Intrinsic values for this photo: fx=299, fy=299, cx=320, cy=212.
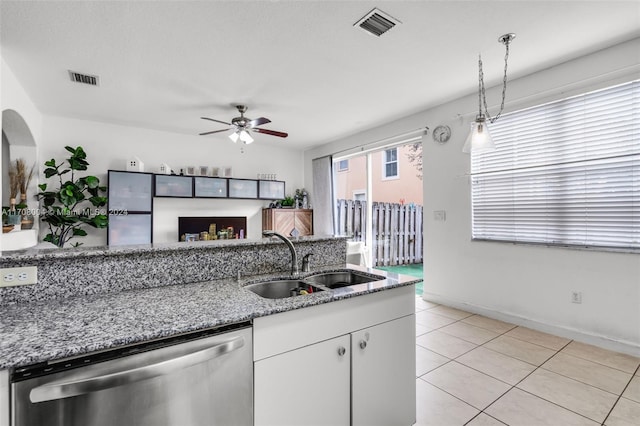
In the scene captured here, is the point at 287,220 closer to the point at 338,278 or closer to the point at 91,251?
the point at 338,278

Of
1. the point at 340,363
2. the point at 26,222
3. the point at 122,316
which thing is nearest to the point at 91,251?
the point at 122,316

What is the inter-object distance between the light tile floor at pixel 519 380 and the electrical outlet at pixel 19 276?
2050mm

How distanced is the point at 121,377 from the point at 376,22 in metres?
2.52

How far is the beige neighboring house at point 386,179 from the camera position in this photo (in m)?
5.64

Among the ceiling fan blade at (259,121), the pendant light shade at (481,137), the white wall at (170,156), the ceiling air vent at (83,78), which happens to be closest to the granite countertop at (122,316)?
the pendant light shade at (481,137)

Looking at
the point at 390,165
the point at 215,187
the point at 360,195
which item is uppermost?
the point at 390,165

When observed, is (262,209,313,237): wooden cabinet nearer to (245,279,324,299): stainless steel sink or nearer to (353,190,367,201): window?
(353,190,367,201): window

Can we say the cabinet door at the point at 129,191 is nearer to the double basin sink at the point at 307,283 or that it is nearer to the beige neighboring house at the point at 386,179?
the beige neighboring house at the point at 386,179

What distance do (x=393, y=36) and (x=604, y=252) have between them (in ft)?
8.54

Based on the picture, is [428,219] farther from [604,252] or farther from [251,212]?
[251,212]

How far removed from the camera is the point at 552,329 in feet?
9.50

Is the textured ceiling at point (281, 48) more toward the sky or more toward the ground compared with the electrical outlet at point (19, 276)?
more toward the sky

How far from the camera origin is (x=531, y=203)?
311 centimetres

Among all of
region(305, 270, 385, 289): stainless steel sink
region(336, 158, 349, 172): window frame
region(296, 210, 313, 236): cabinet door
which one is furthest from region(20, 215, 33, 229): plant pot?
region(336, 158, 349, 172): window frame
